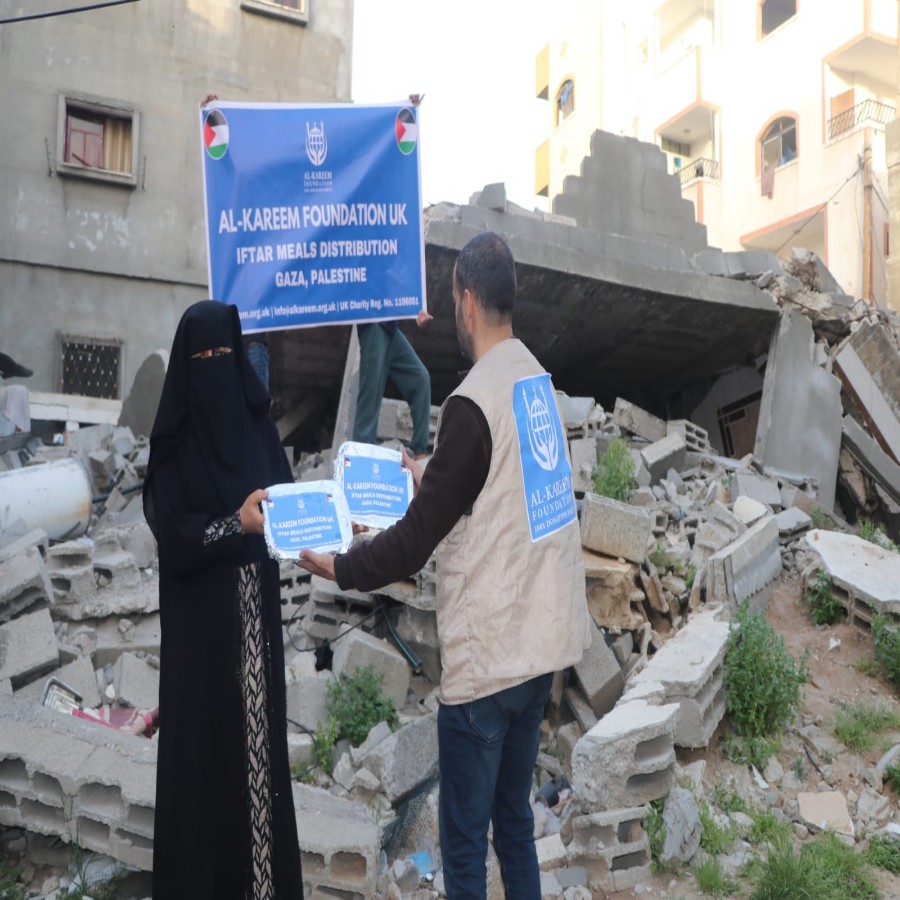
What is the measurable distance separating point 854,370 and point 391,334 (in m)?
6.63

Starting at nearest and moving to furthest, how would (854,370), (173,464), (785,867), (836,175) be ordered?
1. (173,464)
2. (785,867)
3. (854,370)
4. (836,175)

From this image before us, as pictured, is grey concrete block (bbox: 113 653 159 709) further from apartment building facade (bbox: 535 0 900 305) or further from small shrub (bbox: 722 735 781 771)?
apartment building facade (bbox: 535 0 900 305)

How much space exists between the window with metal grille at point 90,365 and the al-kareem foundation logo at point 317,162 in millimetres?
9021

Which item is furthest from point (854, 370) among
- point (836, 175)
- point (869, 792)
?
point (836, 175)

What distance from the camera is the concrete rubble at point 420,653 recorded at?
10.6 ft

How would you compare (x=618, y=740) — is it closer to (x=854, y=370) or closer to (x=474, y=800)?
(x=474, y=800)

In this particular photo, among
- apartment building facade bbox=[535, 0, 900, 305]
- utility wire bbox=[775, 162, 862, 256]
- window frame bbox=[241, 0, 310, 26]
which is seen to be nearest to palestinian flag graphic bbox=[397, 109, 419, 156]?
window frame bbox=[241, 0, 310, 26]

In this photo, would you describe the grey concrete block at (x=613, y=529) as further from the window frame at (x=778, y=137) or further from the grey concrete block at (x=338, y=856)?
the window frame at (x=778, y=137)

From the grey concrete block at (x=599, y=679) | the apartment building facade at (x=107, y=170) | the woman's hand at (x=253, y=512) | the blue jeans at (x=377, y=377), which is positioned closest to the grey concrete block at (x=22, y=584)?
the blue jeans at (x=377, y=377)

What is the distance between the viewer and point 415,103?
4.84 m

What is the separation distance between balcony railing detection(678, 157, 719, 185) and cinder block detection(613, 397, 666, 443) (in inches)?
698

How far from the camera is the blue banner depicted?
4.64m

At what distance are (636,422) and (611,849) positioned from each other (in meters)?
5.45

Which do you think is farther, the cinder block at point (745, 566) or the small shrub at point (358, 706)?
the cinder block at point (745, 566)
